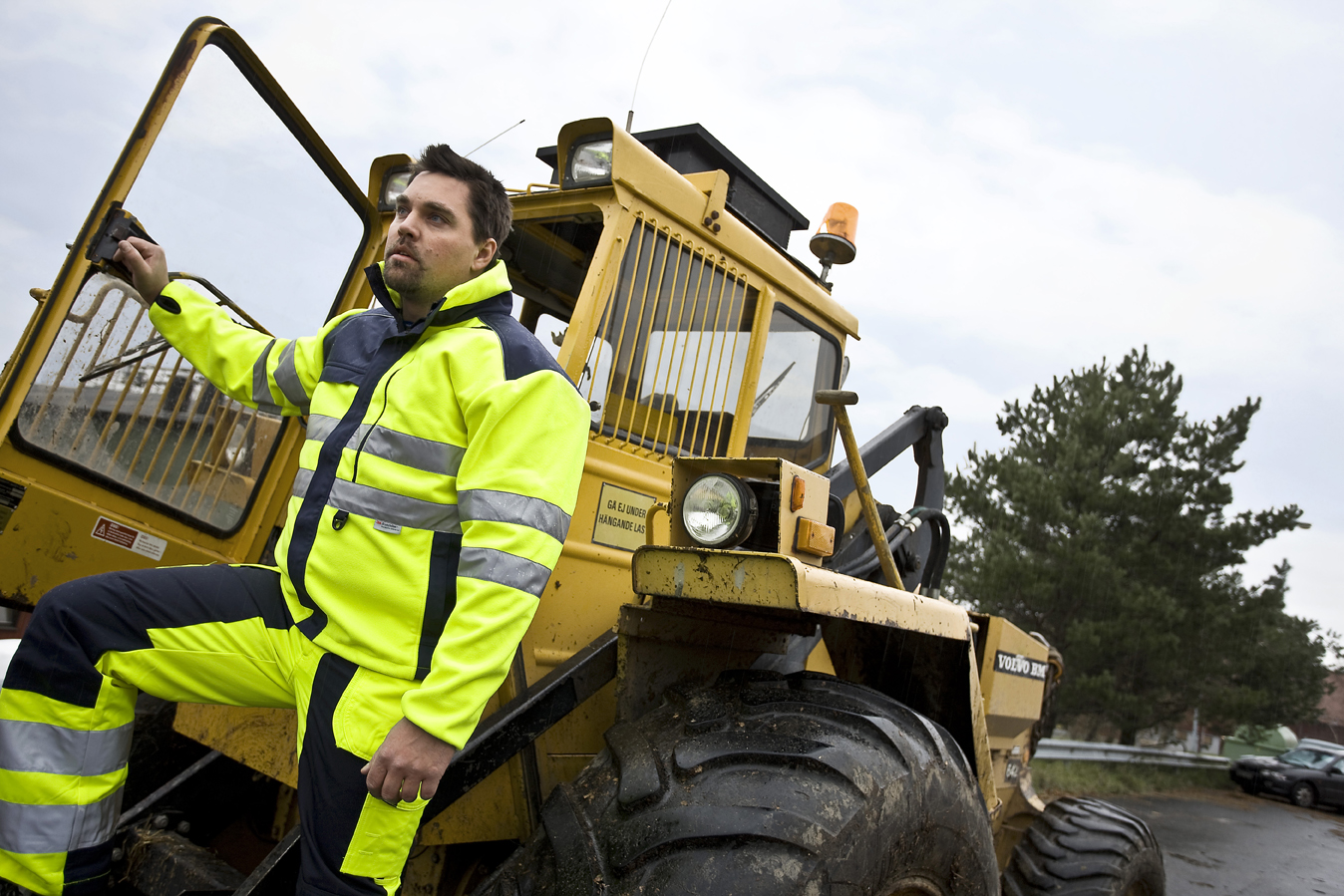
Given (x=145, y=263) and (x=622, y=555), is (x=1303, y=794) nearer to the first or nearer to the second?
(x=622, y=555)

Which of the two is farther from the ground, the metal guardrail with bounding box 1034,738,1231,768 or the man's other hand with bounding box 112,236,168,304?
the man's other hand with bounding box 112,236,168,304

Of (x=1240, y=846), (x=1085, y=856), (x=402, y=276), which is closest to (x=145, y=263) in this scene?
(x=402, y=276)

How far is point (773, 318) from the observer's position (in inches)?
129

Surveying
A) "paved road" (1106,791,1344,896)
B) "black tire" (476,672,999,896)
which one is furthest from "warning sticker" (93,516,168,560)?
"paved road" (1106,791,1344,896)

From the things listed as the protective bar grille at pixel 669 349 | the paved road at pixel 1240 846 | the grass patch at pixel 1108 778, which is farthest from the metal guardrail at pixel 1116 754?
the protective bar grille at pixel 669 349

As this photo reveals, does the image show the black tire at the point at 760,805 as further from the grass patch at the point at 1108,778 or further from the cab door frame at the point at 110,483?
the grass patch at the point at 1108,778

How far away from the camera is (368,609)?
1839 mm

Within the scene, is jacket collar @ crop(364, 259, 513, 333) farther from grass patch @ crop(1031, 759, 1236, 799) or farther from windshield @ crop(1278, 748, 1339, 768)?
windshield @ crop(1278, 748, 1339, 768)

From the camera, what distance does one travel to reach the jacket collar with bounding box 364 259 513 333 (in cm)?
202

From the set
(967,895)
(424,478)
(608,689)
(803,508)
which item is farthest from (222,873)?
(967,895)

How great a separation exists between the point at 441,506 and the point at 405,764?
1.61ft

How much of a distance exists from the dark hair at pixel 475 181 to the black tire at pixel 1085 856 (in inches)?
130

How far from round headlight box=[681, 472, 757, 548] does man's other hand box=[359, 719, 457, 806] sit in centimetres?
87

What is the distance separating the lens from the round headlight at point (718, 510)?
7.51 feet
